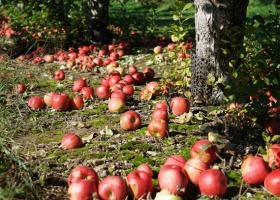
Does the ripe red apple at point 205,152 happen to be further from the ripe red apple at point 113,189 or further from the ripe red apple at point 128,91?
the ripe red apple at point 128,91

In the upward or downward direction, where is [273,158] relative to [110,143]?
upward

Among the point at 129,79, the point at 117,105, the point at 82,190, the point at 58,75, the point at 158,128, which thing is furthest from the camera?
the point at 58,75

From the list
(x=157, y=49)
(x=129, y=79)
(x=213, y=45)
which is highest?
(x=213, y=45)

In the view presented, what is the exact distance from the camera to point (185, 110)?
491 cm

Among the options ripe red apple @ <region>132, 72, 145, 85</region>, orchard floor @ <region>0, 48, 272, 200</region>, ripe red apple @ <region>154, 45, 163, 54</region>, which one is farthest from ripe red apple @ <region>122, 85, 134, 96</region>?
ripe red apple @ <region>154, 45, 163, 54</region>

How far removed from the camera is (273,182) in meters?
3.10

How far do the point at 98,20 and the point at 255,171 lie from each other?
6809 millimetres

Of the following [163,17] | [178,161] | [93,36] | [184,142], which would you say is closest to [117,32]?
[93,36]

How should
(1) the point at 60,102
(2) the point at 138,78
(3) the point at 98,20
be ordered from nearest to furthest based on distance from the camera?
(1) the point at 60,102 < (2) the point at 138,78 < (3) the point at 98,20

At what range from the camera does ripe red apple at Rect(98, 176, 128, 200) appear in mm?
2938

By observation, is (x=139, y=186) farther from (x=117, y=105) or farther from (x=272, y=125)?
(x=117, y=105)

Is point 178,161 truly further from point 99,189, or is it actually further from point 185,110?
point 185,110

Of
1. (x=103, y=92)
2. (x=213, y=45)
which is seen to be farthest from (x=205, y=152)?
(x=103, y=92)

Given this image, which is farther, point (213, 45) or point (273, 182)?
point (213, 45)
